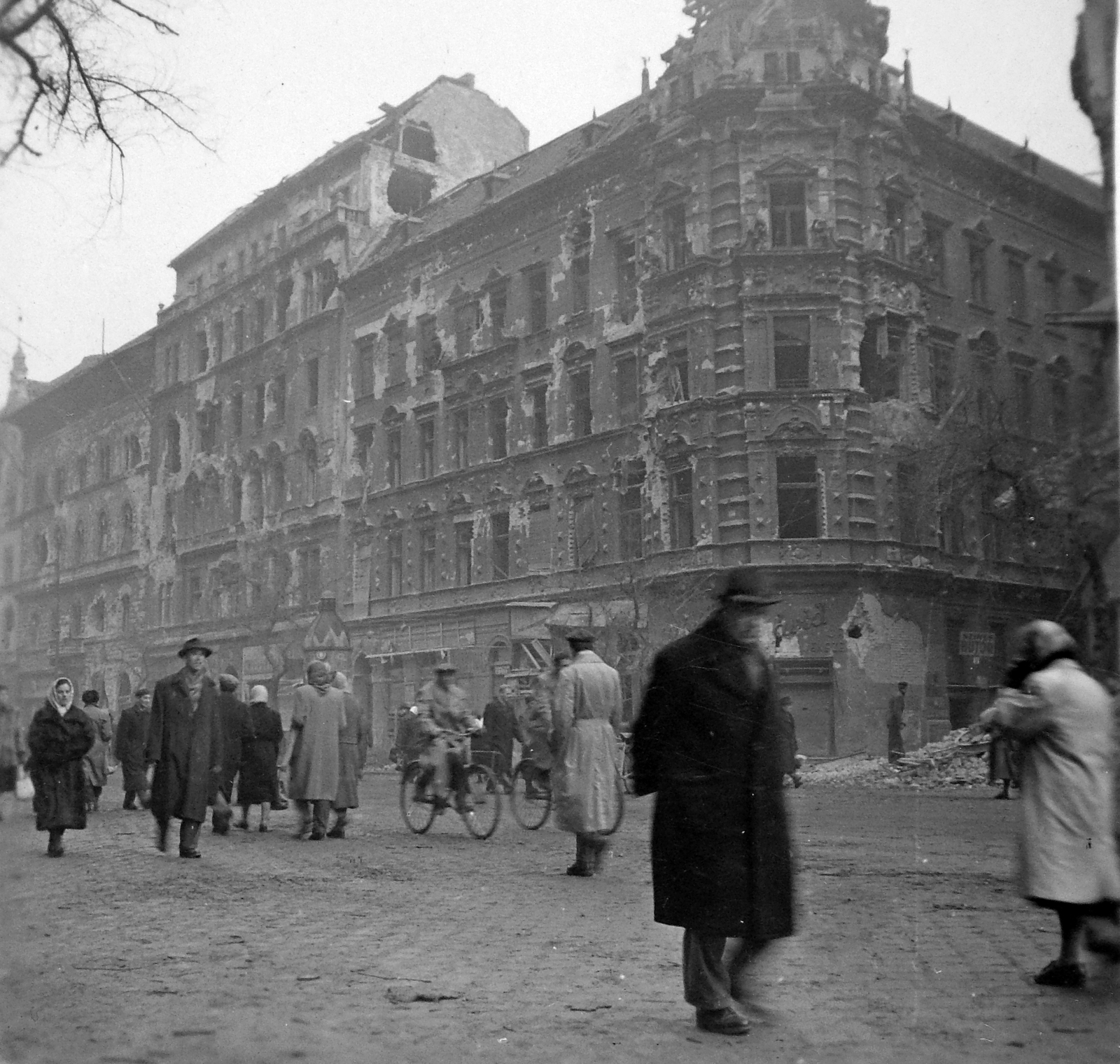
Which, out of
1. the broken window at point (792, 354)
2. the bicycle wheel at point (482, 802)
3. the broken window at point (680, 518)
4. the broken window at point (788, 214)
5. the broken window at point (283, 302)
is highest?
the broken window at point (283, 302)

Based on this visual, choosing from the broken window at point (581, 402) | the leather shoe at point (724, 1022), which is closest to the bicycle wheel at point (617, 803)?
the broken window at point (581, 402)

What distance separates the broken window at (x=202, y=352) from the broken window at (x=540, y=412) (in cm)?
225

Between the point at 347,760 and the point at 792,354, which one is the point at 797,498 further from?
the point at 347,760

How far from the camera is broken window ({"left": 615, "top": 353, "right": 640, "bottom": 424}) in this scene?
7566mm

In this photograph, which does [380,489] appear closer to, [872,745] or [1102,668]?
[872,745]

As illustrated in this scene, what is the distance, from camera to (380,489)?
8.57 meters

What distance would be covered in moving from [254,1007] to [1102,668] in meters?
3.20

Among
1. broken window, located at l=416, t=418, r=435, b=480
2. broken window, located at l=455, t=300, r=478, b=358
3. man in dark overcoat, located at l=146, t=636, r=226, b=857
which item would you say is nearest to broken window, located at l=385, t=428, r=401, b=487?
broken window, located at l=416, t=418, r=435, b=480

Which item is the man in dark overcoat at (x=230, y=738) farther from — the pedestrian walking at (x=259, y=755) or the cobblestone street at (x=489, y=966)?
the cobblestone street at (x=489, y=966)

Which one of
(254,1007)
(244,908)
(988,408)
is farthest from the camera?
(244,908)

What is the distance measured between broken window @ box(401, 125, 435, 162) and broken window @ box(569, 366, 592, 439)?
163cm

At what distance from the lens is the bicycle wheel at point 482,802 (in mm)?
11680

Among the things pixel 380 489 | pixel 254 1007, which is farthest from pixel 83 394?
pixel 380 489

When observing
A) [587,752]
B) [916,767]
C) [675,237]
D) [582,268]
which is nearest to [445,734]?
[587,752]
